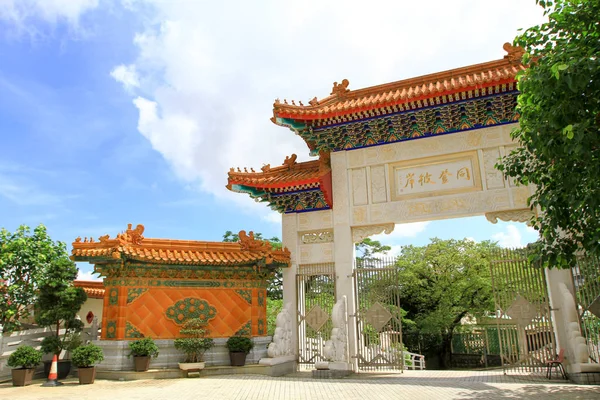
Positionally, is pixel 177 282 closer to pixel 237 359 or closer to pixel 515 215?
pixel 237 359

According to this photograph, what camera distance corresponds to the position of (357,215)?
10484 millimetres

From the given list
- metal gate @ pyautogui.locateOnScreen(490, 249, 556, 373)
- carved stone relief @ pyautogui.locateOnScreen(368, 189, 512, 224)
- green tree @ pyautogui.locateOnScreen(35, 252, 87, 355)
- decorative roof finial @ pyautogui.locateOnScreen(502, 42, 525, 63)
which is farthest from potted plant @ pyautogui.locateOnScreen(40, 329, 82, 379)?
decorative roof finial @ pyautogui.locateOnScreen(502, 42, 525, 63)

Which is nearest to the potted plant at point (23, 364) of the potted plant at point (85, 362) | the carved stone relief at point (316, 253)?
the potted plant at point (85, 362)

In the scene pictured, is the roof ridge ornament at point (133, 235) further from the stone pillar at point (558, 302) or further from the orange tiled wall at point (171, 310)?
the stone pillar at point (558, 302)

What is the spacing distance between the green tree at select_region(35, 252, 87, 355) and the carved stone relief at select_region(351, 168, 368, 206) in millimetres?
6792

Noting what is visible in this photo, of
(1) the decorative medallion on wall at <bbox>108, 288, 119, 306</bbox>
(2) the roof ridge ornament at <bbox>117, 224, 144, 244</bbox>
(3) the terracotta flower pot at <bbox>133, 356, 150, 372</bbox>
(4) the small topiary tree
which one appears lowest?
(3) the terracotta flower pot at <bbox>133, 356, 150, 372</bbox>

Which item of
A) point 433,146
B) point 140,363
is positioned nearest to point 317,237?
point 433,146

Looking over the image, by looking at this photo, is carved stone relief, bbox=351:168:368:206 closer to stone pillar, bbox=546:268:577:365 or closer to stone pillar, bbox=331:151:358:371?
stone pillar, bbox=331:151:358:371

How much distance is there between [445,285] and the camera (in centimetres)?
2147

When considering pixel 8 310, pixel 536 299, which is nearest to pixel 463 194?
pixel 536 299

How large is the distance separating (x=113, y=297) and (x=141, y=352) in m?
1.43

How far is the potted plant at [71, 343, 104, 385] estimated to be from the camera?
349 inches

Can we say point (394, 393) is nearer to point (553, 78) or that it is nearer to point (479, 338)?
point (553, 78)

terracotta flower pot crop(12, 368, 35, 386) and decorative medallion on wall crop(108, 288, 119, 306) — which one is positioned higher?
decorative medallion on wall crop(108, 288, 119, 306)
